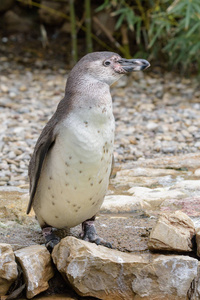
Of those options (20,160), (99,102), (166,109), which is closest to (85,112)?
(99,102)

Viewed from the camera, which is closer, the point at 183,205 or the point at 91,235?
the point at 91,235

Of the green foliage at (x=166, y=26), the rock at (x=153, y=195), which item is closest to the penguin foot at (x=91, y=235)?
the rock at (x=153, y=195)

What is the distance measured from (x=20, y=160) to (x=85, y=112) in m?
2.46

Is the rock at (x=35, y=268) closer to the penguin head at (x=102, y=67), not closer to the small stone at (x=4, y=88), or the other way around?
the penguin head at (x=102, y=67)

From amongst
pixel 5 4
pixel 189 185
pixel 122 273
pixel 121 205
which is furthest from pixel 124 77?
pixel 122 273

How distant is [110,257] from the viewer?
254 cm

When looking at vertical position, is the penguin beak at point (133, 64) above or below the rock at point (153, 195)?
above

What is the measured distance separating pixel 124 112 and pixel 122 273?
161 inches

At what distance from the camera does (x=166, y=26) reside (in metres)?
6.98

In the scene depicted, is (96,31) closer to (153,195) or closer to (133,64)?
(153,195)

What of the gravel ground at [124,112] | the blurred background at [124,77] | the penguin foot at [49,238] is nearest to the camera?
the penguin foot at [49,238]

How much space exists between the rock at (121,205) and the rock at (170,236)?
2.21 ft

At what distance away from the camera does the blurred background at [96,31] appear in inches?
288

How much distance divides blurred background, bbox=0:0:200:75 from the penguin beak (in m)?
4.40
